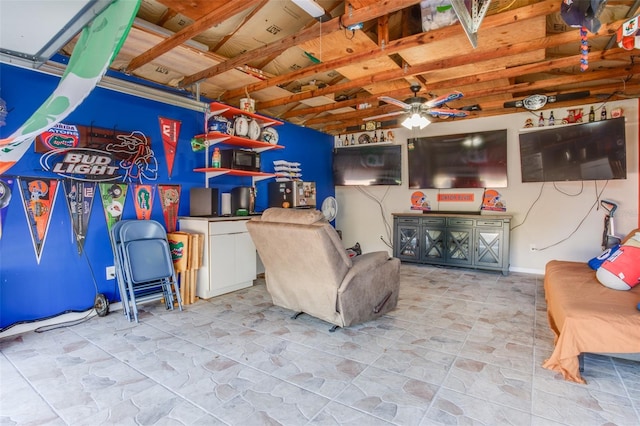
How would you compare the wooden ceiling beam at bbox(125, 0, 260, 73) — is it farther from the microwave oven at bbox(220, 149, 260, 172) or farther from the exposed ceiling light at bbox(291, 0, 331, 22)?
the microwave oven at bbox(220, 149, 260, 172)

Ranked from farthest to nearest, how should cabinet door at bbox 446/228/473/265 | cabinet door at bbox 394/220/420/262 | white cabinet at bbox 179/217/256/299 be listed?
cabinet door at bbox 394/220/420/262 → cabinet door at bbox 446/228/473/265 → white cabinet at bbox 179/217/256/299

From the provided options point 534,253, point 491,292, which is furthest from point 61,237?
point 534,253

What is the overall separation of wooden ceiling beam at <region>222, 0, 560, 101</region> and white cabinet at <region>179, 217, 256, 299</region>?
1842mm

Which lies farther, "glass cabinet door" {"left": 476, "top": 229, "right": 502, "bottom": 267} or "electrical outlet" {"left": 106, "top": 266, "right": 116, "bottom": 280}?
"glass cabinet door" {"left": 476, "top": 229, "right": 502, "bottom": 267}

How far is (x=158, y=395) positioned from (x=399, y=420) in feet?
4.62

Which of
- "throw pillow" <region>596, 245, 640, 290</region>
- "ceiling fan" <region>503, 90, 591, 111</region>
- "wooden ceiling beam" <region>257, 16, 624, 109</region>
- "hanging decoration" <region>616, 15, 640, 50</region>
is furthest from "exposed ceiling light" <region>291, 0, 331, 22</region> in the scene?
"ceiling fan" <region>503, 90, 591, 111</region>

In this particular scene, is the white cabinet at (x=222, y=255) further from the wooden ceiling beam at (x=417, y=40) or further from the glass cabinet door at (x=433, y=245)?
the glass cabinet door at (x=433, y=245)

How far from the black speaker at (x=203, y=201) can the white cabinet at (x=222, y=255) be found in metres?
0.20

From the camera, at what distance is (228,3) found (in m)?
2.34

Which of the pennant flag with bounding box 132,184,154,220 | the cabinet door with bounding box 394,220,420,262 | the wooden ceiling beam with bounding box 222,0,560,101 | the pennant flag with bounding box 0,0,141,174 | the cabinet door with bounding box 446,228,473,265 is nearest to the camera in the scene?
the pennant flag with bounding box 0,0,141,174

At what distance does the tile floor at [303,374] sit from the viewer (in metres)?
1.76

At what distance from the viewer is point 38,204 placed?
2.94 meters

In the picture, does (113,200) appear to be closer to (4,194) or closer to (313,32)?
(4,194)

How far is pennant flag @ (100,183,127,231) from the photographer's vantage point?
3.38 meters
